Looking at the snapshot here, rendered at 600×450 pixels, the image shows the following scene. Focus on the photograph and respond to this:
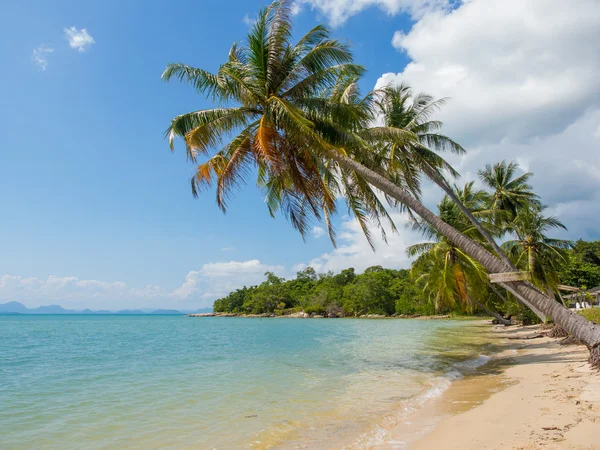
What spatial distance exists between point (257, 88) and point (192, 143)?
7.29 feet

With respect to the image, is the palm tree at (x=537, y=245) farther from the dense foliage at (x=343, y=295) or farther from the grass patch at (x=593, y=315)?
the dense foliage at (x=343, y=295)

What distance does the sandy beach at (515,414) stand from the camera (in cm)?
481

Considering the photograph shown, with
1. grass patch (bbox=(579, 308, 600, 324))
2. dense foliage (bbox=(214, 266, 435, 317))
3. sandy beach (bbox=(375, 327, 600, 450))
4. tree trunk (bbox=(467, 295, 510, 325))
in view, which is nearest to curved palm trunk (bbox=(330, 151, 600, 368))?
sandy beach (bbox=(375, 327, 600, 450))

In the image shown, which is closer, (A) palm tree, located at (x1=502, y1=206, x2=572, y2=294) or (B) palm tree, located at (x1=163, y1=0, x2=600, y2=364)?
(B) palm tree, located at (x1=163, y1=0, x2=600, y2=364)

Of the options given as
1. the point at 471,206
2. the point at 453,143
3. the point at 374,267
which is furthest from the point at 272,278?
the point at 453,143

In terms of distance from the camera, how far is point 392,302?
232ft

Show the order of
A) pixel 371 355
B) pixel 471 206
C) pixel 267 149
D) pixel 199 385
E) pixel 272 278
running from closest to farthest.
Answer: pixel 267 149 → pixel 199 385 → pixel 371 355 → pixel 471 206 → pixel 272 278

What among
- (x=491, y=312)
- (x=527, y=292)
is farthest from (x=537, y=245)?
(x=527, y=292)

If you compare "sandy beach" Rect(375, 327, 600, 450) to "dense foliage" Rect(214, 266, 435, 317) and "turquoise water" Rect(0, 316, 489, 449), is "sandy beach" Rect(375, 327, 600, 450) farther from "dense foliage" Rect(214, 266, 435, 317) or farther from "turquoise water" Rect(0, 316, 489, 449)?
"dense foliage" Rect(214, 266, 435, 317)

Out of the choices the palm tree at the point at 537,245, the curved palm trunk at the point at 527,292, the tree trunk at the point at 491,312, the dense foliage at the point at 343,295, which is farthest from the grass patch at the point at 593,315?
the dense foliage at the point at 343,295

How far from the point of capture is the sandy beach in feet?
15.8

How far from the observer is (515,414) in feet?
20.2

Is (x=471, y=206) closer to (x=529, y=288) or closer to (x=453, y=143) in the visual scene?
(x=453, y=143)

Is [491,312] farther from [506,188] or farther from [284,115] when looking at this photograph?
[284,115]
